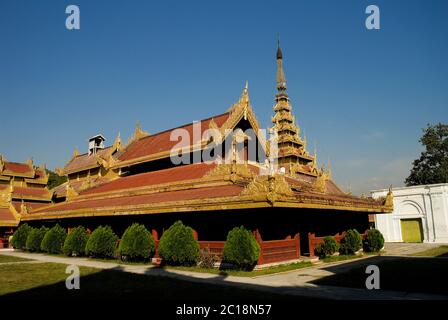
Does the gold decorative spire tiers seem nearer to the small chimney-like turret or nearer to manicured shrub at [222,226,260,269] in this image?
the small chimney-like turret

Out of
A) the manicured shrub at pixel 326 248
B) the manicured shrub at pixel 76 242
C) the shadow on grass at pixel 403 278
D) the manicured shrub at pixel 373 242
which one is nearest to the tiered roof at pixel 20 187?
the manicured shrub at pixel 76 242

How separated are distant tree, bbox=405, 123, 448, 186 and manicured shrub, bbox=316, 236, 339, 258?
45021 mm

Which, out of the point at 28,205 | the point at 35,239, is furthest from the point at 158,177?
the point at 28,205

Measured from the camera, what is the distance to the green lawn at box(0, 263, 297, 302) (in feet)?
32.1

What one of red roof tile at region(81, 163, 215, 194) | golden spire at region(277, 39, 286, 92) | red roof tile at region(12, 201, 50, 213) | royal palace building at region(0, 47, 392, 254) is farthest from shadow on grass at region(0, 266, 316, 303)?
golden spire at region(277, 39, 286, 92)

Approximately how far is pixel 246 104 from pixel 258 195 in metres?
9.05

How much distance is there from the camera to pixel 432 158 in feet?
191

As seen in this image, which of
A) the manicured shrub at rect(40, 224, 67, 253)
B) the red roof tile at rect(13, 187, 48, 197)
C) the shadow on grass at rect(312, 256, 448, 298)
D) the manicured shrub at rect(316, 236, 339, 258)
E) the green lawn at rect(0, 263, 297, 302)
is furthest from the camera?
the red roof tile at rect(13, 187, 48, 197)

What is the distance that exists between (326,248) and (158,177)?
34.0 ft

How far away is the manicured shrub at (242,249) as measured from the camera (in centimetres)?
1389

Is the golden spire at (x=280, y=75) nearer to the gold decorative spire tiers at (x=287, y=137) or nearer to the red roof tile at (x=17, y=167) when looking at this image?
the gold decorative spire tiers at (x=287, y=137)
